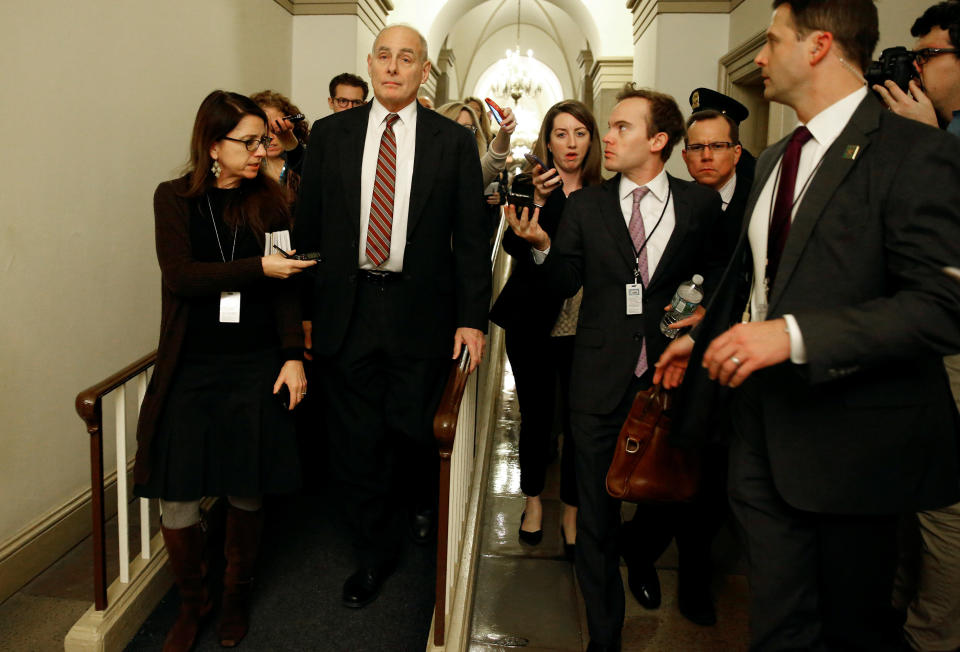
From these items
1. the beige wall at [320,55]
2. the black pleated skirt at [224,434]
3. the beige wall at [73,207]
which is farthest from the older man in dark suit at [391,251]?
the beige wall at [320,55]

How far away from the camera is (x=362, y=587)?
2734 millimetres

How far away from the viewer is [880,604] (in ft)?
4.81

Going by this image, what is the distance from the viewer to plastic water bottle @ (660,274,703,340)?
2.06 metres

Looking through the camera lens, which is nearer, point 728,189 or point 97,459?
point 97,459

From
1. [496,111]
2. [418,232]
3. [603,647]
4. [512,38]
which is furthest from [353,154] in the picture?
[512,38]

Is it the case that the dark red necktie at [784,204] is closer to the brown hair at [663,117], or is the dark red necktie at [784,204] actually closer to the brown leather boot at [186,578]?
the brown hair at [663,117]

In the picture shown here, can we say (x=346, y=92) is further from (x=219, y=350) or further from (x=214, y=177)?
(x=219, y=350)

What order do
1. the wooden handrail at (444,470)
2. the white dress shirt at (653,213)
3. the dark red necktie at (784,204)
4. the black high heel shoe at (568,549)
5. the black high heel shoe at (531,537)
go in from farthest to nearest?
the black high heel shoe at (531,537) → the black high heel shoe at (568,549) → the white dress shirt at (653,213) → the wooden handrail at (444,470) → the dark red necktie at (784,204)

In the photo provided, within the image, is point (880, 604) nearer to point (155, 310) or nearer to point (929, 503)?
point (929, 503)

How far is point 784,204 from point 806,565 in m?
0.81

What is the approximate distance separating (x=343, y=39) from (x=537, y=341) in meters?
4.49

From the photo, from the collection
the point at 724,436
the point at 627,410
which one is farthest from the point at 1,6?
the point at 724,436

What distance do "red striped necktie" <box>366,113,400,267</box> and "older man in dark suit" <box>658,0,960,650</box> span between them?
1.33 metres

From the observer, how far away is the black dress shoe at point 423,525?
126 inches
